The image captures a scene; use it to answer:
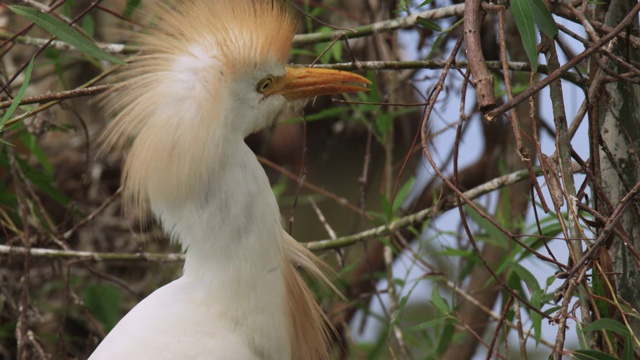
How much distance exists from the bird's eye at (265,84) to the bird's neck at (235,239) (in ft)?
0.37

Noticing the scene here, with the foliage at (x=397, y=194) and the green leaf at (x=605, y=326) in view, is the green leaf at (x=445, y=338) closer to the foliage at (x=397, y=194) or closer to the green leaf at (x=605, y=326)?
the foliage at (x=397, y=194)

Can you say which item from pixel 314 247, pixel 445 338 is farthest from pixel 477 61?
pixel 445 338

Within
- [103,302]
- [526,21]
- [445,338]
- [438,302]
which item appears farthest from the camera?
[103,302]

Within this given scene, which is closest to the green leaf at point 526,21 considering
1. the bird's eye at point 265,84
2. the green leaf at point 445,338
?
the bird's eye at point 265,84

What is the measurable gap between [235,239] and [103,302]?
1305 mm

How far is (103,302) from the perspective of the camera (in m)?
2.64

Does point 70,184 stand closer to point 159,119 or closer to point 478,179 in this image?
point 478,179

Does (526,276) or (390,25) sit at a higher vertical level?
(390,25)

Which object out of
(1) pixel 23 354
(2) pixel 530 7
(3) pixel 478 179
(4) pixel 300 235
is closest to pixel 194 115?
(2) pixel 530 7

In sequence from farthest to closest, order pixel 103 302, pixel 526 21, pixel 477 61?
pixel 103 302 → pixel 526 21 → pixel 477 61

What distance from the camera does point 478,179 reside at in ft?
8.96

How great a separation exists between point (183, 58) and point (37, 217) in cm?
84

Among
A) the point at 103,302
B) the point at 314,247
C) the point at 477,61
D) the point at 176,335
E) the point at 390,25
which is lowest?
the point at 176,335

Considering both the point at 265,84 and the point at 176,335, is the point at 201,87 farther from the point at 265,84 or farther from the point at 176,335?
the point at 176,335
